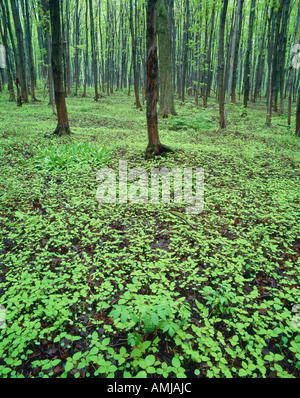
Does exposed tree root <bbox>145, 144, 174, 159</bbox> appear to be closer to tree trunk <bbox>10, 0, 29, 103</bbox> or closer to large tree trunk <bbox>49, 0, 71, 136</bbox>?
large tree trunk <bbox>49, 0, 71, 136</bbox>

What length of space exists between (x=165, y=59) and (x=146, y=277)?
41.2 ft

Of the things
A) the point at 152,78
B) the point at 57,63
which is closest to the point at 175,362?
the point at 152,78

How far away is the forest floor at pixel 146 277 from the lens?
206 centimetres

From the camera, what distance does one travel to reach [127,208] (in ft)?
15.3

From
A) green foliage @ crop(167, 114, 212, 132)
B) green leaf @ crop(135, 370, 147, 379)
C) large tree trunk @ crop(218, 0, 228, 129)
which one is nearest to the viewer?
green leaf @ crop(135, 370, 147, 379)

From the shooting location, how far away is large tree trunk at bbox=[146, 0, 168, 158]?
19.2 ft

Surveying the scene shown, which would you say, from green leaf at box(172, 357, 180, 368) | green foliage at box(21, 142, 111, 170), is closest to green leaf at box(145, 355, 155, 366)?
green leaf at box(172, 357, 180, 368)

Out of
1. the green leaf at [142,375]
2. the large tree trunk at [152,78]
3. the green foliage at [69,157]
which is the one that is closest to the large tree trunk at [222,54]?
the large tree trunk at [152,78]

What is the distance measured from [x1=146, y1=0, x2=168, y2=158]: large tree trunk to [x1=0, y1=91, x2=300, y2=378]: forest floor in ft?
2.83

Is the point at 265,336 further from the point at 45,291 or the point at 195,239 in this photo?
the point at 45,291

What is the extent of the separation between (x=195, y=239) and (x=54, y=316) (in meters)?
2.24

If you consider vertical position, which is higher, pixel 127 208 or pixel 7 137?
pixel 7 137

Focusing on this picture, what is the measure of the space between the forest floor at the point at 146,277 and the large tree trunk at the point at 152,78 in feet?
2.83
